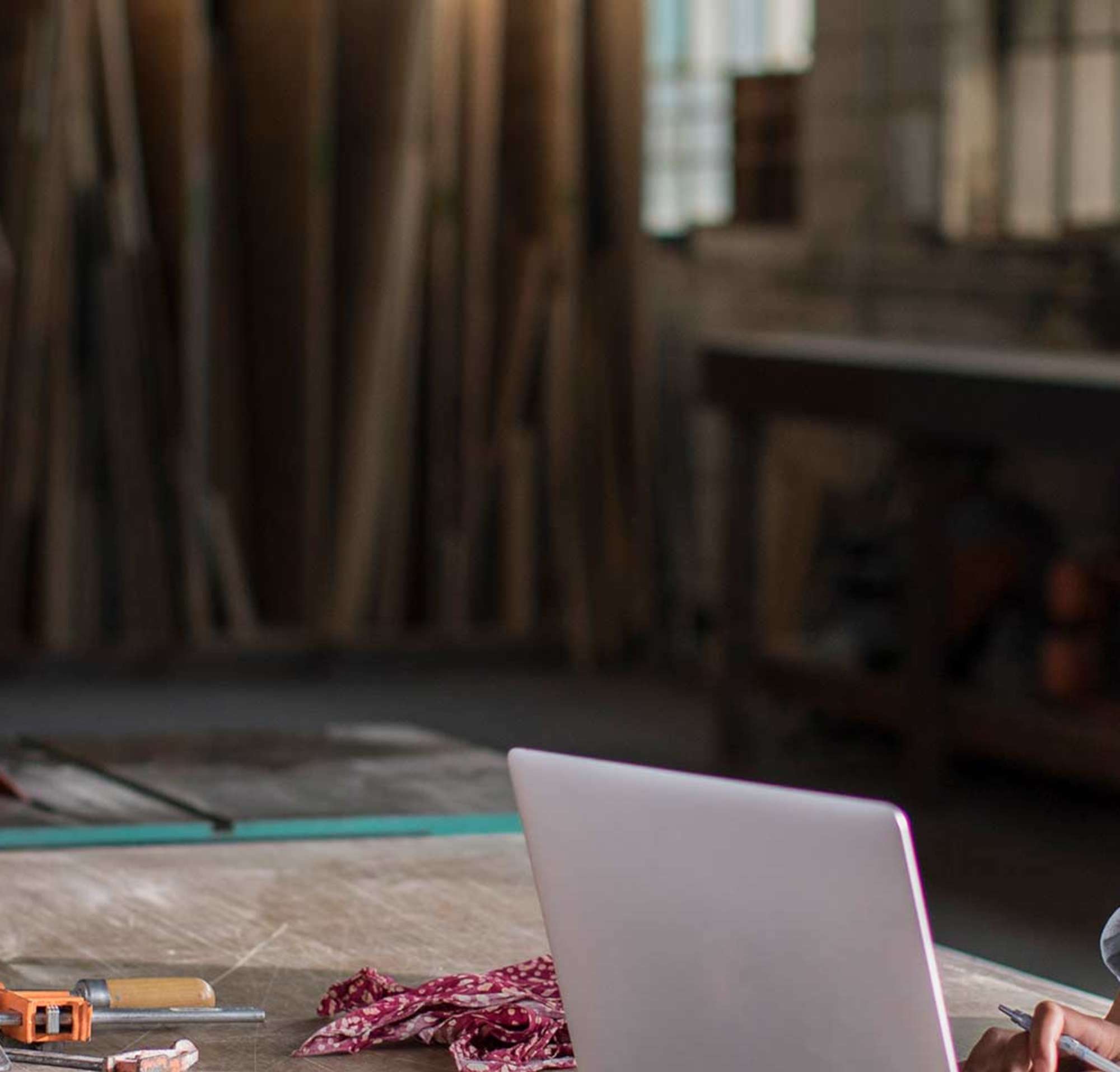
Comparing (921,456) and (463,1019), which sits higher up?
(463,1019)

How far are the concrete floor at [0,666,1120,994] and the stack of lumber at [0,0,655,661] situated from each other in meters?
0.21

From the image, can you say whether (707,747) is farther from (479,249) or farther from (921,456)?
(479,249)

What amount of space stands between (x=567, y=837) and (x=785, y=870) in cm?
15

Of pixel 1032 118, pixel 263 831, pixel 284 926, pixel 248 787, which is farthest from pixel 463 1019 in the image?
pixel 1032 118

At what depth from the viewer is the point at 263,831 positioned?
2039 mm

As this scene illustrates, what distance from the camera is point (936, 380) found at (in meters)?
4.67

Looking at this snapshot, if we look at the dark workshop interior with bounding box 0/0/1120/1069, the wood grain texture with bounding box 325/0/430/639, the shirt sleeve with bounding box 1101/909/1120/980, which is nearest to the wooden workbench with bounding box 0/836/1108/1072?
the shirt sleeve with bounding box 1101/909/1120/980

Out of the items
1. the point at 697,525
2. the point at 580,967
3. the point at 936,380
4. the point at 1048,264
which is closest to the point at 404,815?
the point at 580,967

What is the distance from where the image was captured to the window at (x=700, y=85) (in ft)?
21.7

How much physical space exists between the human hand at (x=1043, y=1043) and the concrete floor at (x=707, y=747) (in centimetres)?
253

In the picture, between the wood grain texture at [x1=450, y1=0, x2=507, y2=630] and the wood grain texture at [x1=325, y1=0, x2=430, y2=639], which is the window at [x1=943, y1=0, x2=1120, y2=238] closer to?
the wood grain texture at [x1=450, y1=0, x2=507, y2=630]

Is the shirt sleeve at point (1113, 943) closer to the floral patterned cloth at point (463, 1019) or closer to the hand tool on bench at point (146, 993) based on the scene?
the floral patterned cloth at point (463, 1019)

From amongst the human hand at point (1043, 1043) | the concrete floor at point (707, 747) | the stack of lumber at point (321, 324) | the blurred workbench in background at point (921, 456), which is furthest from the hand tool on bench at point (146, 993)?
the stack of lumber at point (321, 324)

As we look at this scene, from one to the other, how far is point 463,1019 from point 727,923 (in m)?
0.37
